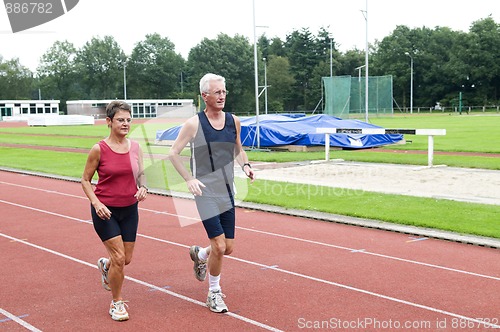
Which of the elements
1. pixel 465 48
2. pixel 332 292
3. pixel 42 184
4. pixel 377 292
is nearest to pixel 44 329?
pixel 332 292

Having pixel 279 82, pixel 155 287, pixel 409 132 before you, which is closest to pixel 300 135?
pixel 409 132

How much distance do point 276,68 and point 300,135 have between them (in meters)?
69.8

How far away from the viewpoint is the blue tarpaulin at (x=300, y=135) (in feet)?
79.3

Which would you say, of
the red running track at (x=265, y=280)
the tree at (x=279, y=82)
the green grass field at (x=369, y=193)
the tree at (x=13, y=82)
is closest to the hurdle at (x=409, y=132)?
the green grass field at (x=369, y=193)

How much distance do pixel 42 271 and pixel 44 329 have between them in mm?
2150

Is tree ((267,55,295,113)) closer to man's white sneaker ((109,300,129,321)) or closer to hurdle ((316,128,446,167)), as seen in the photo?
hurdle ((316,128,446,167))

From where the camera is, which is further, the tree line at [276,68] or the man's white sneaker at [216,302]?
the tree line at [276,68]

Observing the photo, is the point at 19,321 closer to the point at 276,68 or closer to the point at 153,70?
the point at 276,68

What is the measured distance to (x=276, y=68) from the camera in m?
92.6

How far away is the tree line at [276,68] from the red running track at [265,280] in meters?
72.3

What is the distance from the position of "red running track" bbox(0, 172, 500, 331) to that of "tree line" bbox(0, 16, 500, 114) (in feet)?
237

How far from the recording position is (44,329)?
17.3ft

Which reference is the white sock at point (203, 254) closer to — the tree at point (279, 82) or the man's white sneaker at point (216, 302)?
the man's white sneaker at point (216, 302)

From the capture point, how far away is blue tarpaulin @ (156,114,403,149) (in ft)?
79.3
